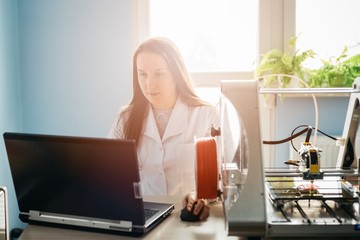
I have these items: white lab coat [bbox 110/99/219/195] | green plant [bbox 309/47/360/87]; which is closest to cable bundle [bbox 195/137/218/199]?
white lab coat [bbox 110/99/219/195]

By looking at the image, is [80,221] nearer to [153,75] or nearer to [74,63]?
[153,75]

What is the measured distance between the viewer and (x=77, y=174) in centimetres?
118

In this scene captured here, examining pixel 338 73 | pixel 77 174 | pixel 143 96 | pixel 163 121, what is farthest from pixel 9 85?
pixel 338 73

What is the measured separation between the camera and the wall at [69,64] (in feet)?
9.25

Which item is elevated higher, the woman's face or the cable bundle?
the woman's face

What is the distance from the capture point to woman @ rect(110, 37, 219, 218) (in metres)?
2.12

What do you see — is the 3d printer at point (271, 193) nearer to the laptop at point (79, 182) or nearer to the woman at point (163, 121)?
the laptop at point (79, 182)

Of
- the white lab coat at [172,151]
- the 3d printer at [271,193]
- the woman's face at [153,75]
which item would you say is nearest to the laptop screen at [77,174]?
the 3d printer at [271,193]

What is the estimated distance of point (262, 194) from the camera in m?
1.09

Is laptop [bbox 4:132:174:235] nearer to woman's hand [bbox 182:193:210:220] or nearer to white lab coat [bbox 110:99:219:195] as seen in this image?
woman's hand [bbox 182:193:210:220]

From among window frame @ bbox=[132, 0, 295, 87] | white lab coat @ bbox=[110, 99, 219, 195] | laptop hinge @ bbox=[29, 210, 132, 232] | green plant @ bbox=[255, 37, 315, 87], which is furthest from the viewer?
window frame @ bbox=[132, 0, 295, 87]

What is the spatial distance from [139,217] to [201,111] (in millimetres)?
1065

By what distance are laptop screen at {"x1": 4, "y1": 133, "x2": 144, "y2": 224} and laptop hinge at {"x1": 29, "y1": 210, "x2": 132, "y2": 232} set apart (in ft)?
0.04

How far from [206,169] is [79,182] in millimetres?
353
